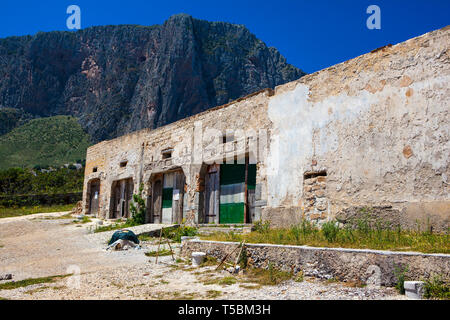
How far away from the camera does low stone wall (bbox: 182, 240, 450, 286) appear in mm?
3859

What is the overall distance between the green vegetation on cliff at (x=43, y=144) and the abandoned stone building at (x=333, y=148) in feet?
134

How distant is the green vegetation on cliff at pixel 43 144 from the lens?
48156 millimetres

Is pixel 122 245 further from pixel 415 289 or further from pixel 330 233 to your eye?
pixel 415 289

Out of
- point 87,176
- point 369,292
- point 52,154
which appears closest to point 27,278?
point 369,292

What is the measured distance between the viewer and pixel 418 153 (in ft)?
22.8

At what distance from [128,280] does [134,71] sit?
73.0 meters

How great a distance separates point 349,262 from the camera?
179 inches

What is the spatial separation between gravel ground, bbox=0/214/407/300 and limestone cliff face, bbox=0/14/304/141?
54.6 m

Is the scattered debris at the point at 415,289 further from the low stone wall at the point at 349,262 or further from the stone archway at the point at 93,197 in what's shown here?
the stone archway at the point at 93,197

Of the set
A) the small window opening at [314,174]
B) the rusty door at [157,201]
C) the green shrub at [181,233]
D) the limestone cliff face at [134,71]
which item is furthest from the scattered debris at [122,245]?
the limestone cliff face at [134,71]

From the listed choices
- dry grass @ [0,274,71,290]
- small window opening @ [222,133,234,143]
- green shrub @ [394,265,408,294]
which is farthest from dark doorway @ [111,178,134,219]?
green shrub @ [394,265,408,294]

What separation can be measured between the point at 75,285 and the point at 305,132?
20.7 ft

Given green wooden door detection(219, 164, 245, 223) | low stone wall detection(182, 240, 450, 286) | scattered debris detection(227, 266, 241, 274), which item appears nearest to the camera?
low stone wall detection(182, 240, 450, 286)

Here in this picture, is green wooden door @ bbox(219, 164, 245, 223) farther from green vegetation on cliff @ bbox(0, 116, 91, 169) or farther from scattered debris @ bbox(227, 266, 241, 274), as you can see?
green vegetation on cliff @ bbox(0, 116, 91, 169)
